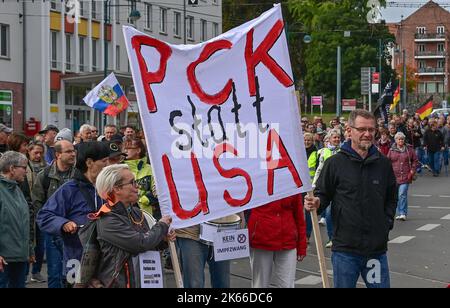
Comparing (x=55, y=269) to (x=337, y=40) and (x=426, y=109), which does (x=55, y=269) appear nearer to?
(x=426, y=109)

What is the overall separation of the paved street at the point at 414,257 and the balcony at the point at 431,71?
5509 inches

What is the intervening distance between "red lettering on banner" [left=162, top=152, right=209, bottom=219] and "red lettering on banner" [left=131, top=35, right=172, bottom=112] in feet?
1.39

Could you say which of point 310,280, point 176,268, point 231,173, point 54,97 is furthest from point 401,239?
point 54,97

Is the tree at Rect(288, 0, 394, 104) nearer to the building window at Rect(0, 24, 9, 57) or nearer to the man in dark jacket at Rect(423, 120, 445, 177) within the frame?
the building window at Rect(0, 24, 9, 57)

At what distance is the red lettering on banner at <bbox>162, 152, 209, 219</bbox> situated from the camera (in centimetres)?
643

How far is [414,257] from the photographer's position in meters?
12.9

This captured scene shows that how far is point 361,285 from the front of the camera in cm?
1039

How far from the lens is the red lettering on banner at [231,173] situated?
6.77 metres

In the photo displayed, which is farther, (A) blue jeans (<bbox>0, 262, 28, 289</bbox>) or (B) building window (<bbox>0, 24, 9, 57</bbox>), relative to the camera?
(B) building window (<bbox>0, 24, 9, 57</bbox>)

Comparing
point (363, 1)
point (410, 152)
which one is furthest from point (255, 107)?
point (363, 1)

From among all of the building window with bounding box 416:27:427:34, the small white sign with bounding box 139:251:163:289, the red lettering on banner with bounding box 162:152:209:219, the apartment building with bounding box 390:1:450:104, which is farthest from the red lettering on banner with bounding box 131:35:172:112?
the building window with bounding box 416:27:427:34

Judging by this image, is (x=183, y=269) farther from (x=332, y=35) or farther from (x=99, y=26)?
(x=332, y=35)

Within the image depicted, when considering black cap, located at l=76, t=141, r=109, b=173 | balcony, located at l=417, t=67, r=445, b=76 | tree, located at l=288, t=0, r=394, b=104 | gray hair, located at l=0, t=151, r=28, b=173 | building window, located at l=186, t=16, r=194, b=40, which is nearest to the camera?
black cap, located at l=76, t=141, r=109, b=173

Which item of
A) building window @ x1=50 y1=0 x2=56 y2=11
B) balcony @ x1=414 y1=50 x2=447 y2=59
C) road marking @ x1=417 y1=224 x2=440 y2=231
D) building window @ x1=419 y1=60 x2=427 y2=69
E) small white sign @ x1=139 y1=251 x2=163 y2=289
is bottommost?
road marking @ x1=417 y1=224 x2=440 y2=231
